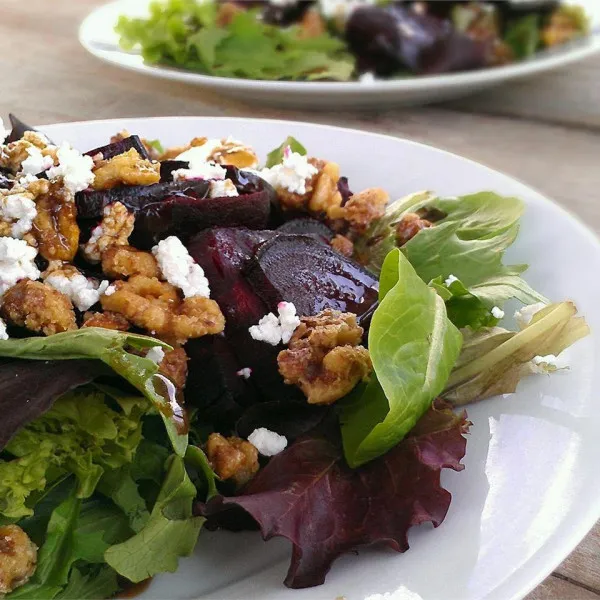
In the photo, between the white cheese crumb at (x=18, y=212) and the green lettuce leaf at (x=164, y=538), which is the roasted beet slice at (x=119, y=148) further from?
the green lettuce leaf at (x=164, y=538)

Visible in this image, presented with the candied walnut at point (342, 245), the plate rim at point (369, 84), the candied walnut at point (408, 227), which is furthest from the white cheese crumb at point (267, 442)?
the plate rim at point (369, 84)

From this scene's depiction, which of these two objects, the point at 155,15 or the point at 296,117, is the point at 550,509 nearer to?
the point at 296,117

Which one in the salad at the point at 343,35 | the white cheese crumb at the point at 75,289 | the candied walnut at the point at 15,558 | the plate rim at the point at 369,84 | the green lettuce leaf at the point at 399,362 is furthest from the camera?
the salad at the point at 343,35

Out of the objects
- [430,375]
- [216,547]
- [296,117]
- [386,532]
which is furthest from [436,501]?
[296,117]

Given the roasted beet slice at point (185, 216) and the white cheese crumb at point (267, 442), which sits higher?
the roasted beet slice at point (185, 216)

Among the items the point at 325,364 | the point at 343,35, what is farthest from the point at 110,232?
the point at 343,35

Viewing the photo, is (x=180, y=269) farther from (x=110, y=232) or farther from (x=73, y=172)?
(x=73, y=172)
